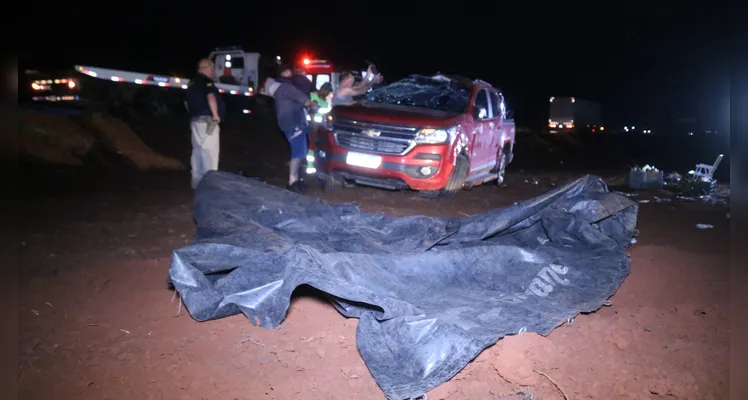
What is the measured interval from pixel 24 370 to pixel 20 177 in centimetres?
623

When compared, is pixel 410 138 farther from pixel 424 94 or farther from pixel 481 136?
pixel 481 136

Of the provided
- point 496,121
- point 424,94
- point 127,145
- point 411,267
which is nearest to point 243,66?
point 127,145

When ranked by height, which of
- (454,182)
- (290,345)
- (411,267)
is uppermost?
(454,182)

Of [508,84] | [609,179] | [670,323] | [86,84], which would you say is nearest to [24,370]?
[670,323]

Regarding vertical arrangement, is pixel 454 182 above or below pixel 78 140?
below

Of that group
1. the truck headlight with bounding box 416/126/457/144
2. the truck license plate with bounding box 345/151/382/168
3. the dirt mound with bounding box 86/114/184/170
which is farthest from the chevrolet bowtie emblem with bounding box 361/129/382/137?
the dirt mound with bounding box 86/114/184/170

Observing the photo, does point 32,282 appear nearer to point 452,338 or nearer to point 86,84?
point 452,338

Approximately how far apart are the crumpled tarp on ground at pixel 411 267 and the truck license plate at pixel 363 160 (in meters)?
2.40

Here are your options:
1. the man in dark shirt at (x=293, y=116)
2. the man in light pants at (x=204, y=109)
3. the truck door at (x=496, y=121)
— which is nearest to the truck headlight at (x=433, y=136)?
the man in dark shirt at (x=293, y=116)

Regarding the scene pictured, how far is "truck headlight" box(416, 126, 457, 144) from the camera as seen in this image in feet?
28.6

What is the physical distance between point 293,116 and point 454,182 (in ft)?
8.85

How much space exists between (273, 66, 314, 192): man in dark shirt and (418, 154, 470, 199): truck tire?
198 cm

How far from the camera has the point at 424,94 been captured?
33.0ft

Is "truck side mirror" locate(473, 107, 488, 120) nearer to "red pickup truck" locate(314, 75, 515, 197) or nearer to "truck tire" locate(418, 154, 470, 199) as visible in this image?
"red pickup truck" locate(314, 75, 515, 197)
